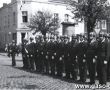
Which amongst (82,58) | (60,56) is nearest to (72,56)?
(82,58)

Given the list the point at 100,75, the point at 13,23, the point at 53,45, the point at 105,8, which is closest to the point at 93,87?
the point at 100,75

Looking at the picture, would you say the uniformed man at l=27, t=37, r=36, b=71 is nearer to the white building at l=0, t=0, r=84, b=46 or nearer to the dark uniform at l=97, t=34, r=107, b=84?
the dark uniform at l=97, t=34, r=107, b=84

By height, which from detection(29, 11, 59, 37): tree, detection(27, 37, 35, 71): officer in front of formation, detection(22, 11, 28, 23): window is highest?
detection(22, 11, 28, 23): window

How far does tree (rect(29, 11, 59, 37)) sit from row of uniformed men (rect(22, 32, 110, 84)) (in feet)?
70.5

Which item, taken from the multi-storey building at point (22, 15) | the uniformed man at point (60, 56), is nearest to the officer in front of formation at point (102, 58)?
the uniformed man at point (60, 56)

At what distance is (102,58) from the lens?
10922mm

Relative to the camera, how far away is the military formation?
1102 centimetres

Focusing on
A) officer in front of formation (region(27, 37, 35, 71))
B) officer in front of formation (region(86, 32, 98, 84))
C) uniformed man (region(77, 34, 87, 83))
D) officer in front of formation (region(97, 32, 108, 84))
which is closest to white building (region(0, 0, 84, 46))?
officer in front of formation (region(27, 37, 35, 71))

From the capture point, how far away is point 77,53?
1238cm

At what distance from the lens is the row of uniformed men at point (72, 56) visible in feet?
36.2

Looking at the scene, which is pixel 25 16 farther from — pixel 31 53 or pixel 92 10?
pixel 31 53

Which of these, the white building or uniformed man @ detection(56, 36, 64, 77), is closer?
uniformed man @ detection(56, 36, 64, 77)

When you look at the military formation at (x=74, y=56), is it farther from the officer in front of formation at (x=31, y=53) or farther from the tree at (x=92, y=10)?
the tree at (x=92, y=10)

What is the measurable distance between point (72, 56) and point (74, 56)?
A: 0.13 m
